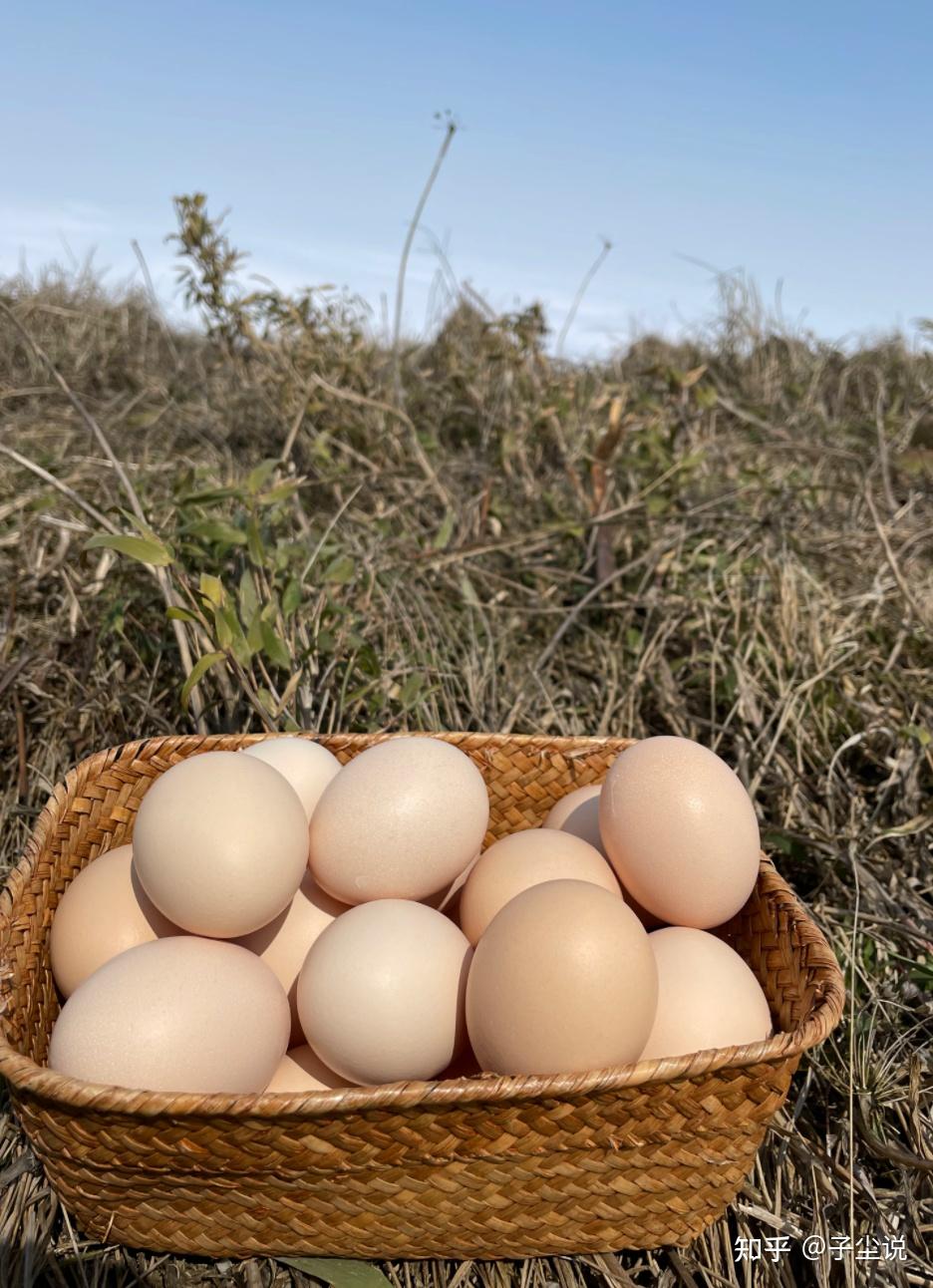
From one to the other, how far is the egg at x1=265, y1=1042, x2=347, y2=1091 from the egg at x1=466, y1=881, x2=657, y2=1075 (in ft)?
0.70

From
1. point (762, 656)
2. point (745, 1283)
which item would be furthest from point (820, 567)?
point (745, 1283)

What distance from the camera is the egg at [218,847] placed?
1144 millimetres

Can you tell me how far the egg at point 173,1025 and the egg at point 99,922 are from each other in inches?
4.3

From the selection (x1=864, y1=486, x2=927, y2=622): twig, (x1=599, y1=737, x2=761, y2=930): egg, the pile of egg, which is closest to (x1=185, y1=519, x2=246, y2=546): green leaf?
the pile of egg

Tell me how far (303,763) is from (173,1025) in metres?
0.46

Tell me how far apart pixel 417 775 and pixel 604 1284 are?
2.08ft

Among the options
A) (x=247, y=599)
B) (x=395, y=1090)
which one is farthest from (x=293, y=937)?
(x=247, y=599)

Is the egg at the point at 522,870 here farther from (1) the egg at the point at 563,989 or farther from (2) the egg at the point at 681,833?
(1) the egg at the point at 563,989

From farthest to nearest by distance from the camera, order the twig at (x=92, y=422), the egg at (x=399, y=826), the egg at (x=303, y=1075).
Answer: the twig at (x=92, y=422), the egg at (x=399, y=826), the egg at (x=303, y=1075)

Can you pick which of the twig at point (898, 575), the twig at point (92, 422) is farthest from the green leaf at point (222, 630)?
the twig at point (898, 575)

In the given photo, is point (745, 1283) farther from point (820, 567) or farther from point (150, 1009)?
point (820, 567)

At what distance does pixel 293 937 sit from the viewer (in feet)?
4.26

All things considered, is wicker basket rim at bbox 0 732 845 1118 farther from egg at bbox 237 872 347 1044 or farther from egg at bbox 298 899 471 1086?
egg at bbox 237 872 347 1044

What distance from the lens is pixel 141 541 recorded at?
1.60m
